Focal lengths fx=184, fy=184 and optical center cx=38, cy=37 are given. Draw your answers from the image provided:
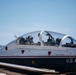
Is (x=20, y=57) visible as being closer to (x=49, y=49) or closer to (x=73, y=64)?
(x=49, y=49)

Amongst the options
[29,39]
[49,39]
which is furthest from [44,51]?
[29,39]

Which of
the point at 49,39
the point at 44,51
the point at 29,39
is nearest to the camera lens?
the point at 44,51

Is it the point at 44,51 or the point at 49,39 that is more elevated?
the point at 49,39

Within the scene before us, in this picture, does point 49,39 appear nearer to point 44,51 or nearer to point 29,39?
point 44,51

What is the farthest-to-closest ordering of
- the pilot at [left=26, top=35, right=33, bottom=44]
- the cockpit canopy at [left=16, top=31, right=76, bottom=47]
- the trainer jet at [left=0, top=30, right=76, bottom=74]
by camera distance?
the pilot at [left=26, top=35, right=33, bottom=44]
the cockpit canopy at [left=16, top=31, right=76, bottom=47]
the trainer jet at [left=0, top=30, right=76, bottom=74]

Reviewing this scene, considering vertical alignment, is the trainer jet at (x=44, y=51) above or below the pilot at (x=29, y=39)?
below

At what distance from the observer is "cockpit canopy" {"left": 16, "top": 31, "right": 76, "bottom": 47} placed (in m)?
8.93

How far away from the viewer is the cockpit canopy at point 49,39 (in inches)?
352

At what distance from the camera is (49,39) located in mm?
9094

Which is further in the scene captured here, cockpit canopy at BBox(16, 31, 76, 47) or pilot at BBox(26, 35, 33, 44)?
pilot at BBox(26, 35, 33, 44)

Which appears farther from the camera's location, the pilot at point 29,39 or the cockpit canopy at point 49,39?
the pilot at point 29,39

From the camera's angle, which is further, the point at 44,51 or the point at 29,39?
the point at 29,39

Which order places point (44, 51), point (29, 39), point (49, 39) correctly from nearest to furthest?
point (44, 51) < point (49, 39) < point (29, 39)

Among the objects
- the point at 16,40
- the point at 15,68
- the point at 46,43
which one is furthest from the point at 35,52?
the point at 15,68
